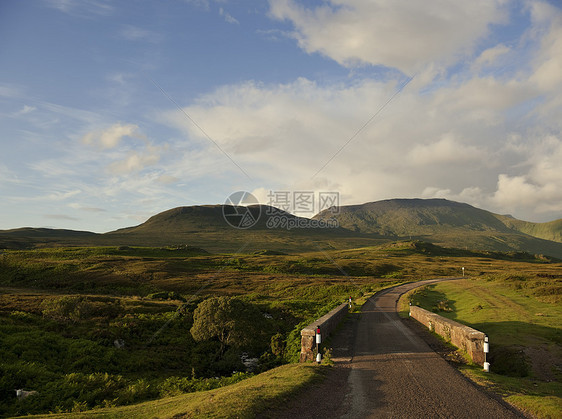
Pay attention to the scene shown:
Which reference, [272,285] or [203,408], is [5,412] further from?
[272,285]

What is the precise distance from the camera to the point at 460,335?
14328 millimetres

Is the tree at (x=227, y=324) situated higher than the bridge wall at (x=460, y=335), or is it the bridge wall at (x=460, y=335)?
the bridge wall at (x=460, y=335)

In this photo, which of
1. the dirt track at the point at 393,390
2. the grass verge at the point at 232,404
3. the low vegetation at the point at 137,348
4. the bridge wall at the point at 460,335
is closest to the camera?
the grass verge at the point at 232,404

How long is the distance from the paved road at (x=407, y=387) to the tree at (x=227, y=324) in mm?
7461

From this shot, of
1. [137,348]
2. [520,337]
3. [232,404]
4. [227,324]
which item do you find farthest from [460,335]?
[137,348]

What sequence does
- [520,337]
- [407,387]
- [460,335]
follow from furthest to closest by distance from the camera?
[520,337], [460,335], [407,387]

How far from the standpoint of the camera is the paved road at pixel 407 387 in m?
8.04

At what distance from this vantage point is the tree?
65.8 ft

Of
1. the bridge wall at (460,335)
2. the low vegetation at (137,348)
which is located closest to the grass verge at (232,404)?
the low vegetation at (137,348)

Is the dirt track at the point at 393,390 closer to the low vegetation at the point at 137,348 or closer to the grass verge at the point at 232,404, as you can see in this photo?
the grass verge at the point at 232,404

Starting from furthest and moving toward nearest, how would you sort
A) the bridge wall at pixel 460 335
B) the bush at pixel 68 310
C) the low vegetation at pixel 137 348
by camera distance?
the bush at pixel 68 310
the bridge wall at pixel 460 335
the low vegetation at pixel 137 348

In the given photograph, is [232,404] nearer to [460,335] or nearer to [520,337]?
[460,335]

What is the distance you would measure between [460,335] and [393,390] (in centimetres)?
679

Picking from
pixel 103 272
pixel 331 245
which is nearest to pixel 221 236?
pixel 331 245
